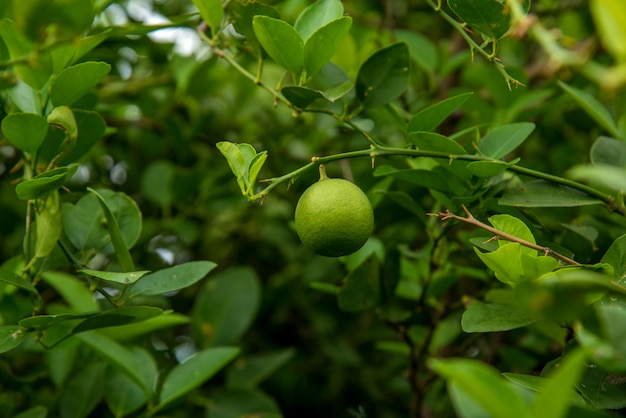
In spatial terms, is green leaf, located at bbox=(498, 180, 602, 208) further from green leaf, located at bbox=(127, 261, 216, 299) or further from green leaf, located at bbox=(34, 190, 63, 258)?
green leaf, located at bbox=(34, 190, 63, 258)

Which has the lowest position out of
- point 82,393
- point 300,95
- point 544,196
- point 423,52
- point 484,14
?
point 82,393

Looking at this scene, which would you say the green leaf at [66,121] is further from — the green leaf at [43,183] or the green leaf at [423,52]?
the green leaf at [423,52]

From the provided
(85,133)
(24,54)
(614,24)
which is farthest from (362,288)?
(614,24)

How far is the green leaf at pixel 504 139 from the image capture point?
101cm

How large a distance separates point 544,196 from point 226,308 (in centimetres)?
83

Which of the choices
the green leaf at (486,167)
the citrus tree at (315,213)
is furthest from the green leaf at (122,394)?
the green leaf at (486,167)

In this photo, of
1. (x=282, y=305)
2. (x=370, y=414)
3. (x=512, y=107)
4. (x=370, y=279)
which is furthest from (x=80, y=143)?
(x=370, y=414)

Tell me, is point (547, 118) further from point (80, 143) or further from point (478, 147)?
point (80, 143)

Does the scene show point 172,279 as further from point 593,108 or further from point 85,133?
point 593,108

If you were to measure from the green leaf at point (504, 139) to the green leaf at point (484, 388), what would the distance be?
0.52 meters

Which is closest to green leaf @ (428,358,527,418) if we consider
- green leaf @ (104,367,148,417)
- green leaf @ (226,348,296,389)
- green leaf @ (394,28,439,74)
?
green leaf @ (104,367,148,417)

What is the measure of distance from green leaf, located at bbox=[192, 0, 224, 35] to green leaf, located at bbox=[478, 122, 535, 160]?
42cm

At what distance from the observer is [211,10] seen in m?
1.08

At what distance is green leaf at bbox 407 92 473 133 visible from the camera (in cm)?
96
